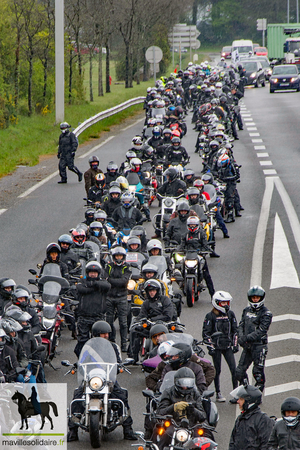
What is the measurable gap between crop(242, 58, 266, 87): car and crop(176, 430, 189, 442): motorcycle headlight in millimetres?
54304

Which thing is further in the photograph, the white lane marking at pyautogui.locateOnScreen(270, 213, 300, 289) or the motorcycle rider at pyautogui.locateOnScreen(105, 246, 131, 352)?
the white lane marking at pyautogui.locateOnScreen(270, 213, 300, 289)

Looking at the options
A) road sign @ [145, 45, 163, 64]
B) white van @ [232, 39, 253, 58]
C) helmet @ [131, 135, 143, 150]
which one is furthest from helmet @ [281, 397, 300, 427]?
white van @ [232, 39, 253, 58]

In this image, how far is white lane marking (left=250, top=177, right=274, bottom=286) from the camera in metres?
19.7

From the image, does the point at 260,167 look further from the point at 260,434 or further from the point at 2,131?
the point at 260,434

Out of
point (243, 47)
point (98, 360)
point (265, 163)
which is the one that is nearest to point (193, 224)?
point (98, 360)

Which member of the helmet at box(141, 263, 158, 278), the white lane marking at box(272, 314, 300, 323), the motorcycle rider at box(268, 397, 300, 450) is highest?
the helmet at box(141, 263, 158, 278)

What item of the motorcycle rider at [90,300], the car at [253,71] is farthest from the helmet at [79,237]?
the car at [253,71]

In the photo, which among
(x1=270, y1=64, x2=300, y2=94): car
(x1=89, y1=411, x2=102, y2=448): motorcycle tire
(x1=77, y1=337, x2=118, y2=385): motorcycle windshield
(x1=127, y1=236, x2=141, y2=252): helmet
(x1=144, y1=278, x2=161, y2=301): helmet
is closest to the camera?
(x1=89, y1=411, x2=102, y2=448): motorcycle tire

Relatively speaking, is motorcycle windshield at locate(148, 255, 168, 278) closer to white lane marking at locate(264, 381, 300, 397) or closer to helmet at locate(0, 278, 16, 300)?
helmet at locate(0, 278, 16, 300)

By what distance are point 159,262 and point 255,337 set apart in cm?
350

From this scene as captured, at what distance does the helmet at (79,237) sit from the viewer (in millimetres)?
16969

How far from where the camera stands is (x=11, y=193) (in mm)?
28562

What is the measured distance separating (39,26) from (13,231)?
77.4 feet

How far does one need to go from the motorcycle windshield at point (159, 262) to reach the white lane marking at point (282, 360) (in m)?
2.59
